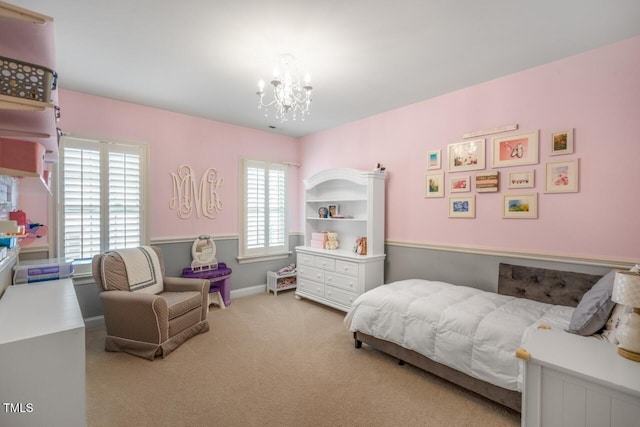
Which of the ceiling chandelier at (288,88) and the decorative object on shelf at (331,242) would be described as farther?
the decorative object on shelf at (331,242)

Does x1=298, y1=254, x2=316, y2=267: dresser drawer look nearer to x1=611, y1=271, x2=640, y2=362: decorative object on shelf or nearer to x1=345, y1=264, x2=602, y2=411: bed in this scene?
x1=345, y1=264, x2=602, y2=411: bed

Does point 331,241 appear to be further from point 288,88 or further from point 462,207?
point 288,88

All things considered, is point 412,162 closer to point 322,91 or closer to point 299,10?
point 322,91

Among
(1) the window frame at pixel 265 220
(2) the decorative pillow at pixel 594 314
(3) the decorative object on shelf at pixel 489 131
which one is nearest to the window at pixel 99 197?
(1) the window frame at pixel 265 220

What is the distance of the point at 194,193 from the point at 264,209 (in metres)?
1.15

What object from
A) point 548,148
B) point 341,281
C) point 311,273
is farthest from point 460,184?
point 311,273

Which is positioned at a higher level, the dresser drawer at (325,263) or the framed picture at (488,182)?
the framed picture at (488,182)

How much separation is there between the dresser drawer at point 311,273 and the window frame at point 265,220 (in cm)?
72

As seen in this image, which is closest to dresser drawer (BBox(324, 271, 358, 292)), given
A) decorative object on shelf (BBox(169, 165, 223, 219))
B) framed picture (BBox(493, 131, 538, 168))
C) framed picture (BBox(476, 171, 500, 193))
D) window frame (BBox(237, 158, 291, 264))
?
window frame (BBox(237, 158, 291, 264))

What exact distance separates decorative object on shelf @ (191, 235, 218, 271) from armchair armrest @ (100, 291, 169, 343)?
1235 mm

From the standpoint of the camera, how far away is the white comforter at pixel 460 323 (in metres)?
1.94

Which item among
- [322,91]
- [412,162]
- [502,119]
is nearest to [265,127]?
[322,91]

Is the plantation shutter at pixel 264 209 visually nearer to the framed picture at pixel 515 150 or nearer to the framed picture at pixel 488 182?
the framed picture at pixel 488 182

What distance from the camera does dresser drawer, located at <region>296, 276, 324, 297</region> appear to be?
4113 millimetres
